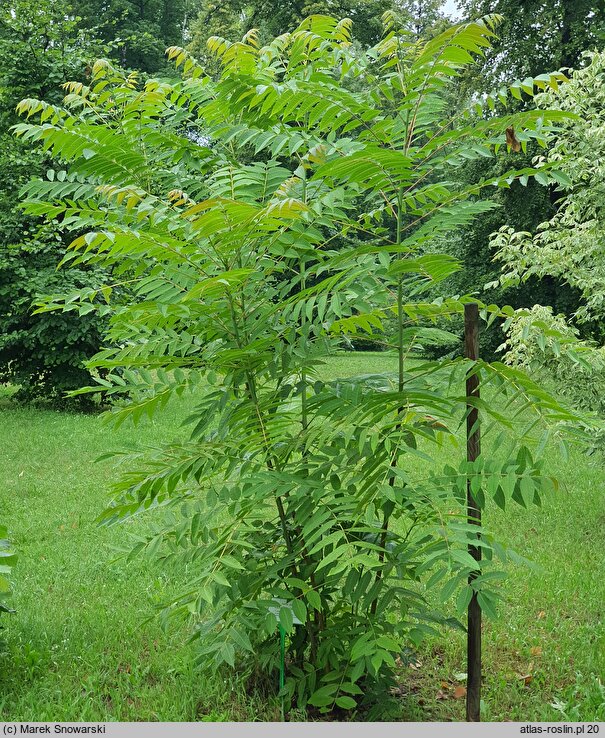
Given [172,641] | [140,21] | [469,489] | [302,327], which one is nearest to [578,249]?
[469,489]

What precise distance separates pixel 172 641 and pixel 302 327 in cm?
238

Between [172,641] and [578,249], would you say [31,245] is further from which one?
[172,641]

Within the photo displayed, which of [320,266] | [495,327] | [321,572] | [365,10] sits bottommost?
[495,327]

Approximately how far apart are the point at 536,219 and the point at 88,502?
48.7 ft

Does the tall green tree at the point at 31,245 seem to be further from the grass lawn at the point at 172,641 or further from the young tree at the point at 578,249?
the young tree at the point at 578,249

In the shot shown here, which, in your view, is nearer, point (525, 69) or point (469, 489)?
point (469, 489)

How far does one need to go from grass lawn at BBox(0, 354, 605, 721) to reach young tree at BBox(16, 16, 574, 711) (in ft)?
1.61

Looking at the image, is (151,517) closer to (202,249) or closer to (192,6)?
(202,249)

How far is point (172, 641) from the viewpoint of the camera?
423cm

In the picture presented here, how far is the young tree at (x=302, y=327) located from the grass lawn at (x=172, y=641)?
0.49m

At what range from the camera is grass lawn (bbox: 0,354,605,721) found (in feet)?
11.4

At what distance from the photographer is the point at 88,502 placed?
291 inches

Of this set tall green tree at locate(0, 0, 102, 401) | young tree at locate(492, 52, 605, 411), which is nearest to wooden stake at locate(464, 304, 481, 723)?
young tree at locate(492, 52, 605, 411)
